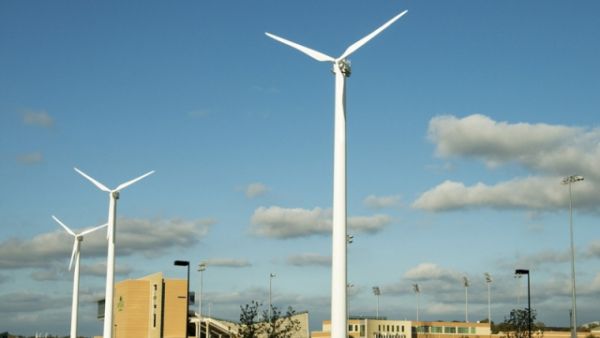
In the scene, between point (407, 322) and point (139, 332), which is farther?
point (407, 322)

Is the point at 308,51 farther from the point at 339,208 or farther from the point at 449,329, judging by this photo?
the point at 449,329

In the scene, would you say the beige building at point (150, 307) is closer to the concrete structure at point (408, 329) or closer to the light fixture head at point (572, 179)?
the concrete structure at point (408, 329)

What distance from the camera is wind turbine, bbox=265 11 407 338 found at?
3597 cm

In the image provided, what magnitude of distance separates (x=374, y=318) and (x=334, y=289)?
5587 inches

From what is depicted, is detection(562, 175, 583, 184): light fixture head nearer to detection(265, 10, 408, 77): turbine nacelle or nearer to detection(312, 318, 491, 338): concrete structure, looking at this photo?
detection(265, 10, 408, 77): turbine nacelle

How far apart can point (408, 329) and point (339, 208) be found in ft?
463

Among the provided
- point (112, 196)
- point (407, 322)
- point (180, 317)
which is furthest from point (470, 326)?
point (112, 196)

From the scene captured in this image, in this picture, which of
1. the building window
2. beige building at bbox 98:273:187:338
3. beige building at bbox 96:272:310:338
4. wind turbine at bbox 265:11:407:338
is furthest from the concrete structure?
wind turbine at bbox 265:11:407:338

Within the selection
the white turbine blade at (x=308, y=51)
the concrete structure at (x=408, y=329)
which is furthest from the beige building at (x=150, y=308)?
the white turbine blade at (x=308, y=51)

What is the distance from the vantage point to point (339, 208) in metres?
37.1

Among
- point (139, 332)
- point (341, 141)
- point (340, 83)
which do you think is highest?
point (340, 83)

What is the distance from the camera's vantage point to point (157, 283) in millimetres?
152625

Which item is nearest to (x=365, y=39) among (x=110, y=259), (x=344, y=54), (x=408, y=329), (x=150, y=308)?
(x=344, y=54)

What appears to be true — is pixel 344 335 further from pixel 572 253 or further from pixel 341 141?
pixel 572 253
